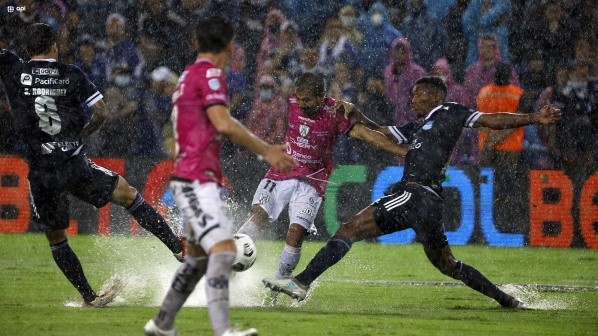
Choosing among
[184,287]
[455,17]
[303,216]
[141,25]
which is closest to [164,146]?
[141,25]

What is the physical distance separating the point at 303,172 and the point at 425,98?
1.36 metres

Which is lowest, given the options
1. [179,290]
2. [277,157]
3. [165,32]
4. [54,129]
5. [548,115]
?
[165,32]

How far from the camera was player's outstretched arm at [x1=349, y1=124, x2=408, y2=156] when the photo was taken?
1038 centimetres

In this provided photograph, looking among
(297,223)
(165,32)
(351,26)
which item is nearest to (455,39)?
(351,26)

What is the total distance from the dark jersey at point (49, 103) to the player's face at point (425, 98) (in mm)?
2833

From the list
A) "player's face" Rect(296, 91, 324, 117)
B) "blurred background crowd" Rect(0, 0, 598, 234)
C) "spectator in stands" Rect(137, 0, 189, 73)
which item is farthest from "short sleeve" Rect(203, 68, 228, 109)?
"spectator in stands" Rect(137, 0, 189, 73)

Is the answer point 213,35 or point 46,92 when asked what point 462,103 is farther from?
point 213,35

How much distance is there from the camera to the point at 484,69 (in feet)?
56.6

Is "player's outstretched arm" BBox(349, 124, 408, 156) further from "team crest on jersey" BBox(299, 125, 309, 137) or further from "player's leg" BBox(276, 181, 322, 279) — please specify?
"player's leg" BBox(276, 181, 322, 279)

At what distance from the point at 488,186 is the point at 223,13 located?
4.98 metres

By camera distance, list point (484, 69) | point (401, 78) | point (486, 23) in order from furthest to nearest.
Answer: point (486, 23), point (401, 78), point (484, 69)

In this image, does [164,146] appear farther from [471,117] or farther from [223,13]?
[471,117]

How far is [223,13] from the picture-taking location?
18469 millimetres

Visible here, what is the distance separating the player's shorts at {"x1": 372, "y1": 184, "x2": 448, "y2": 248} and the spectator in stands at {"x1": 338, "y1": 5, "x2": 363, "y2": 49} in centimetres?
789
